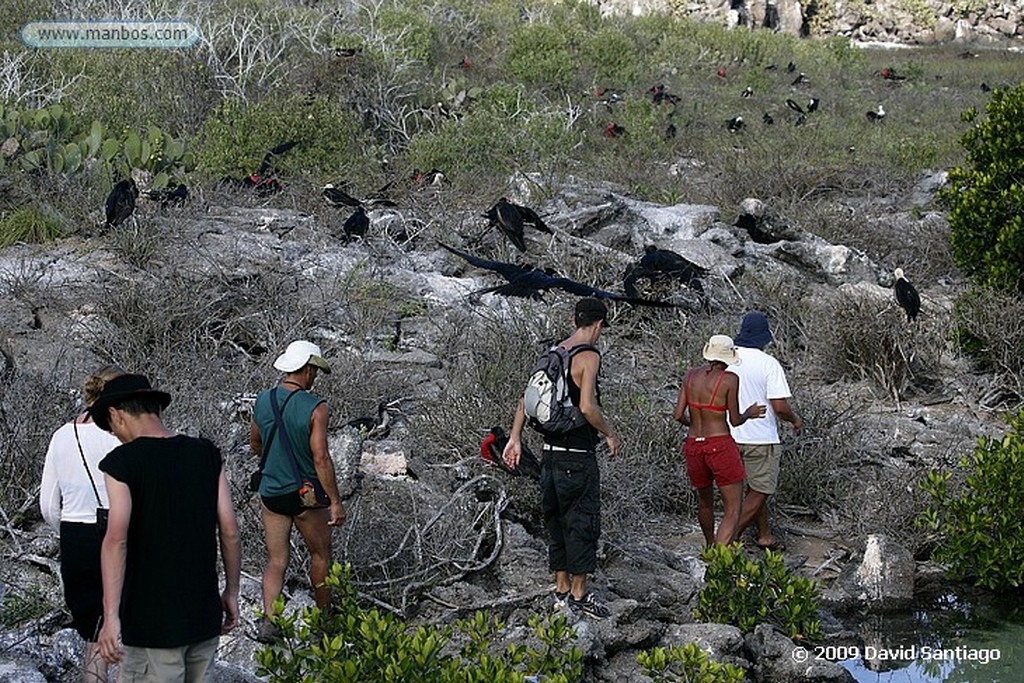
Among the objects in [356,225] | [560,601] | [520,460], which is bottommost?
[356,225]

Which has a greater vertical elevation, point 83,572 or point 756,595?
point 83,572

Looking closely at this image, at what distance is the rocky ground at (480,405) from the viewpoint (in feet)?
17.2

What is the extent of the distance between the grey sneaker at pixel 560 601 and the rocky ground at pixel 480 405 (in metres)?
0.14

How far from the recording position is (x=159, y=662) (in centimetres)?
340

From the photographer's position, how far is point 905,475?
278 inches

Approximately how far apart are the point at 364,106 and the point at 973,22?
30239 mm

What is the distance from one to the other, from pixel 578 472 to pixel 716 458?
0.89 m

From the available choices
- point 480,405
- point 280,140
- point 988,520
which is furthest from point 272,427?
point 280,140

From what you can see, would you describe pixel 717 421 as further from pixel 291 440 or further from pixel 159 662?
pixel 159 662

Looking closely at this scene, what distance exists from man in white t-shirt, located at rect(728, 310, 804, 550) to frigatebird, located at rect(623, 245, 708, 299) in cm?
282

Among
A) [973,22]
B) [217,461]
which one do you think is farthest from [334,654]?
[973,22]

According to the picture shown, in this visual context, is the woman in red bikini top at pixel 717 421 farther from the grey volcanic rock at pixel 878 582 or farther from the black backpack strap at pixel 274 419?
the black backpack strap at pixel 274 419

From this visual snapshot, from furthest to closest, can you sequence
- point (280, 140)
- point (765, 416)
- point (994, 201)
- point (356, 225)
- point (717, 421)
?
1. point (280, 140)
2. point (356, 225)
3. point (994, 201)
4. point (765, 416)
5. point (717, 421)

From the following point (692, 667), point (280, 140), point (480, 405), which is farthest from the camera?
point (280, 140)
